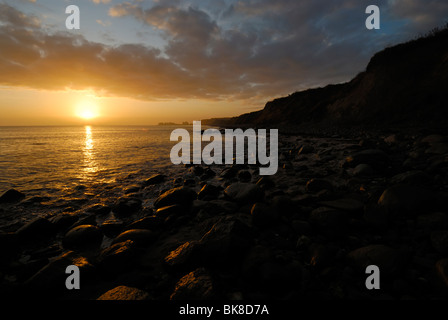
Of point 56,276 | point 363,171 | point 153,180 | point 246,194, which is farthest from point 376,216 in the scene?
point 153,180

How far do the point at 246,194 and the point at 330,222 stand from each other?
6.81 ft

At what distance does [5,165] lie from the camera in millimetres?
10625

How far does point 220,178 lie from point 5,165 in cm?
1189

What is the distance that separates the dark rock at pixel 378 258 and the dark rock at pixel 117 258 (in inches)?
116

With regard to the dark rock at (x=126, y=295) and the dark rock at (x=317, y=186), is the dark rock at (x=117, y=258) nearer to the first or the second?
the dark rock at (x=126, y=295)

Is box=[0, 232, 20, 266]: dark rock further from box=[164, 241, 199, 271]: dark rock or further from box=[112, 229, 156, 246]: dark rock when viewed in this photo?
box=[164, 241, 199, 271]: dark rock

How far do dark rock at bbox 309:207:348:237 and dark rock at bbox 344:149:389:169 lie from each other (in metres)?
3.79

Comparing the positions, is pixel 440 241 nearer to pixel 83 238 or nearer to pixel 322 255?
pixel 322 255

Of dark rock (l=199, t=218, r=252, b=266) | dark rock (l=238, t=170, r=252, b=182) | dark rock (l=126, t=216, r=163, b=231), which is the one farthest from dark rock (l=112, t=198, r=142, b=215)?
dark rock (l=238, t=170, r=252, b=182)

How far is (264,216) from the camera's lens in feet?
11.5

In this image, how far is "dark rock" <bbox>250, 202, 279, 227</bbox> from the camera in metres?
3.46

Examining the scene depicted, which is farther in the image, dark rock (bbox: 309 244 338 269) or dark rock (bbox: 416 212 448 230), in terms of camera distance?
dark rock (bbox: 416 212 448 230)

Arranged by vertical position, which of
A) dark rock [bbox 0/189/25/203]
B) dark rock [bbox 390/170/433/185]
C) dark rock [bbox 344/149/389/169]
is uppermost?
dark rock [bbox 344/149/389/169]

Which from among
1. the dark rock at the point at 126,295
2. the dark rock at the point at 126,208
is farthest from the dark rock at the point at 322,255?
the dark rock at the point at 126,208
